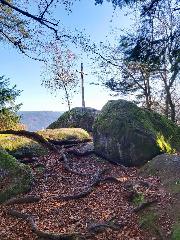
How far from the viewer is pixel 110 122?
17.1m

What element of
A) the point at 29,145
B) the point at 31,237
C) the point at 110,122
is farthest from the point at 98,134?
the point at 31,237

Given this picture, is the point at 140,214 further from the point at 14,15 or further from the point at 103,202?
the point at 14,15

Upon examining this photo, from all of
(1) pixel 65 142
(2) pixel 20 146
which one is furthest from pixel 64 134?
(2) pixel 20 146

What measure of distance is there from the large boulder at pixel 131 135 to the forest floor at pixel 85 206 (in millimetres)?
822

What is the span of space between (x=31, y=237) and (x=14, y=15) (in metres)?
8.35

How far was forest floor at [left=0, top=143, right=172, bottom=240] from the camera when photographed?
1000cm

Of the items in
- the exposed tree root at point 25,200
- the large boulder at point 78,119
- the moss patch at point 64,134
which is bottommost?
the exposed tree root at point 25,200

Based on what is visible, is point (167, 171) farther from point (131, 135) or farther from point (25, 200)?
point (25, 200)

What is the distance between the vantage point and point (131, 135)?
16312mm

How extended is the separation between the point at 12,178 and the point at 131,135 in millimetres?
5458

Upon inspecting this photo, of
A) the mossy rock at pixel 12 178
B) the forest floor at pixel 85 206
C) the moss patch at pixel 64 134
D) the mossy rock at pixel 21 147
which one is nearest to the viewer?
the forest floor at pixel 85 206

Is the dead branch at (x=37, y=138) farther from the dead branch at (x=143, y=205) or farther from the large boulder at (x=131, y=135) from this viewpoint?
the dead branch at (x=143, y=205)

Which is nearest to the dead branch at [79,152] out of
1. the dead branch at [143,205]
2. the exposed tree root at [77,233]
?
the dead branch at [143,205]

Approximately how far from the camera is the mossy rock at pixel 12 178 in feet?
42.0
